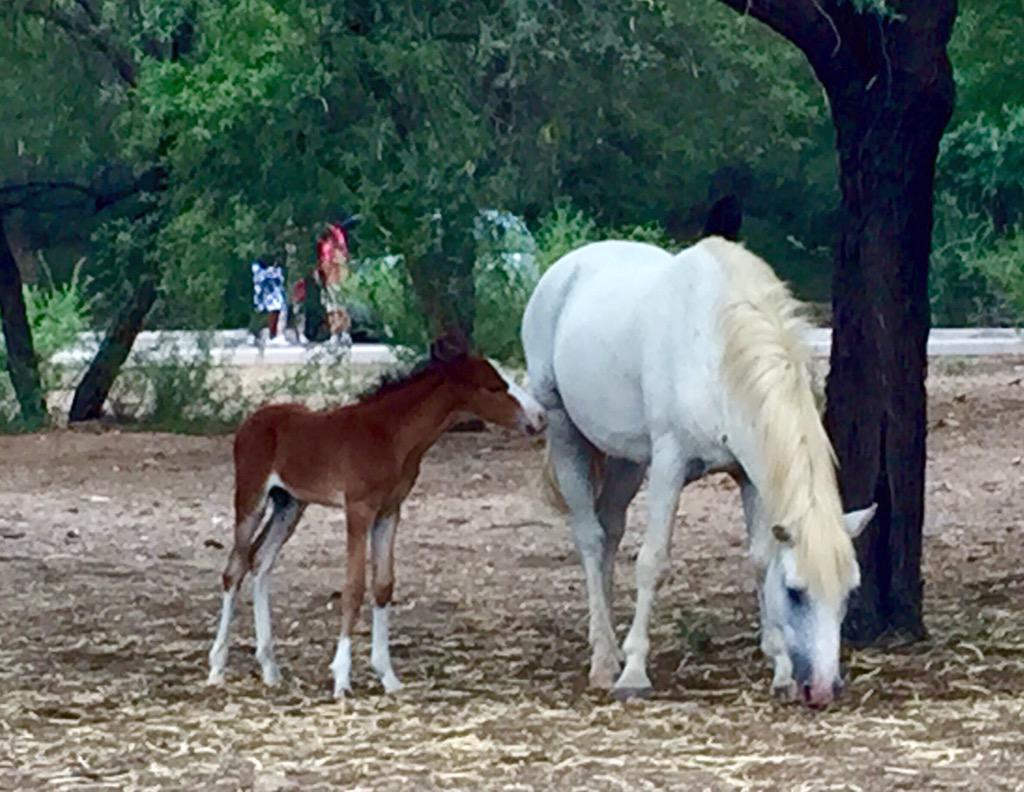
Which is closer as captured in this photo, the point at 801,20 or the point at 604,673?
the point at 604,673

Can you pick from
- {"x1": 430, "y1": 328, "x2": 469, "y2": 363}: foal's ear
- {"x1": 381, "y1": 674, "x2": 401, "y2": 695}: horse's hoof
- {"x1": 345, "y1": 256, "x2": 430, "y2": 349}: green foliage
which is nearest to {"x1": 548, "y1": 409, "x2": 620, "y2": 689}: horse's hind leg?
{"x1": 381, "y1": 674, "x2": 401, "y2": 695}: horse's hoof

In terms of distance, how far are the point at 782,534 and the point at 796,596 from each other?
19 cm

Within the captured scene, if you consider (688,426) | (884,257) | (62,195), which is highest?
(62,195)

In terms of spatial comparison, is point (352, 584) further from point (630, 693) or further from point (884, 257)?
point (884, 257)

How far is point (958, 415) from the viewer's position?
1731 centimetres

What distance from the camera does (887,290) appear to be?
324 inches

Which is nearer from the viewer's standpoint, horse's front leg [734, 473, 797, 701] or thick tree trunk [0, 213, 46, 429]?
horse's front leg [734, 473, 797, 701]

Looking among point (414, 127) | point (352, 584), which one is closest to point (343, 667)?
point (352, 584)

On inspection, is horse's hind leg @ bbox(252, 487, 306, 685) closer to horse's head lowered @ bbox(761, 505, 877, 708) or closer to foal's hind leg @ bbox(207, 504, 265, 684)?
foal's hind leg @ bbox(207, 504, 265, 684)

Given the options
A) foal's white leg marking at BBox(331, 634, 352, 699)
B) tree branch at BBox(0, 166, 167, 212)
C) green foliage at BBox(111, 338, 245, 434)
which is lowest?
foal's white leg marking at BBox(331, 634, 352, 699)

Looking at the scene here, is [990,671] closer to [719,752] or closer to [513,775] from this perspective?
[719,752]

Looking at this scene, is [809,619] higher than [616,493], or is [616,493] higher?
[616,493]

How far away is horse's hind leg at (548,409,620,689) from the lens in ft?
26.4

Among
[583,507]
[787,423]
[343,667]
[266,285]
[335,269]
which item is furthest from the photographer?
[266,285]
